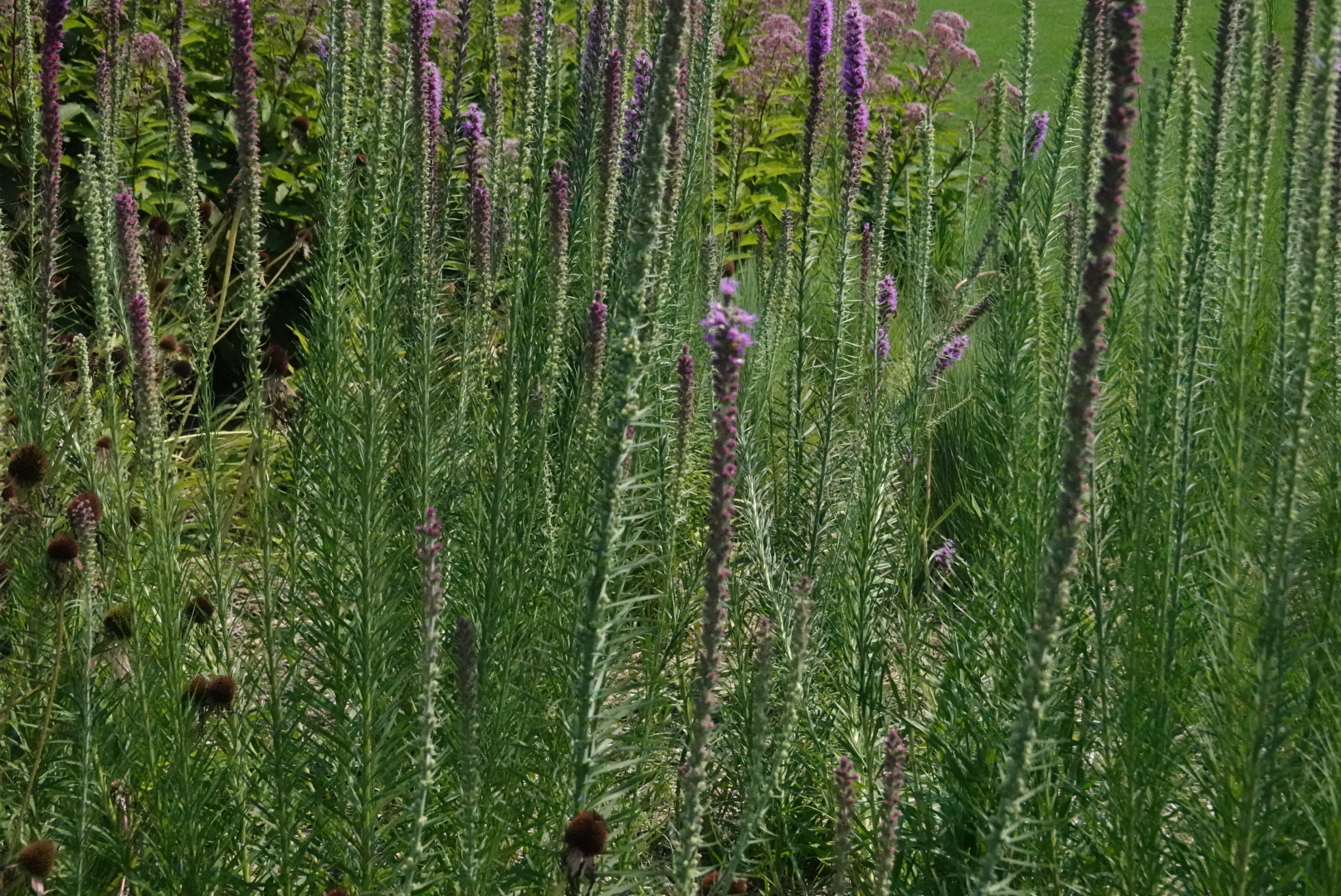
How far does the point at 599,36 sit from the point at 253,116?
0.89m

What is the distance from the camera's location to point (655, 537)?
3.57 meters

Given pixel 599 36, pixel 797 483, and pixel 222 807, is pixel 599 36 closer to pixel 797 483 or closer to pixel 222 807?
pixel 797 483

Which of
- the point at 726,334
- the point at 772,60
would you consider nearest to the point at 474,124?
the point at 726,334

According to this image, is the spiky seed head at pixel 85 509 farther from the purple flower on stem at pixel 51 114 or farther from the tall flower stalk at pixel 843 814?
the tall flower stalk at pixel 843 814

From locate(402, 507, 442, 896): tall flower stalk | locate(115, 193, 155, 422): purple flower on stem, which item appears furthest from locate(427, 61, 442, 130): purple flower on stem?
locate(402, 507, 442, 896): tall flower stalk

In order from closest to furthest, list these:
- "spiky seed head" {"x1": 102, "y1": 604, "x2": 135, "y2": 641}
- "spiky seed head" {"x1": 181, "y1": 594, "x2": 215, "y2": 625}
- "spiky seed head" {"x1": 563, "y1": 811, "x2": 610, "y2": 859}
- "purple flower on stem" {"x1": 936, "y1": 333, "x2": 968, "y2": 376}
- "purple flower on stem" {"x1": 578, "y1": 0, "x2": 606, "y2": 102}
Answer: "spiky seed head" {"x1": 563, "y1": 811, "x2": 610, "y2": 859} → "spiky seed head" {"x1": 102, "y1": 604, "x2": 135, "y2": 641} → "spiky seed head" {"x1": 181, "y1": 594, "x2": 215, "y2": 625} → "purple flower on stem" {"x1": 578, "y1": 0, "x2": 606, "y2": 102} → "purple flower on stem" {"x1": 936, "y1": 333, "x2": 968, "y2": 376}

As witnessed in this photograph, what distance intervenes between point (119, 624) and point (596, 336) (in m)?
1.17

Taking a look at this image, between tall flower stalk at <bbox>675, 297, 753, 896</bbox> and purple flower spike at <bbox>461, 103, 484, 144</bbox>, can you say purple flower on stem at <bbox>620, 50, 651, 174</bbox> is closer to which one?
purple flower spike at <bbox>461, 103, 484, 144</bbox>

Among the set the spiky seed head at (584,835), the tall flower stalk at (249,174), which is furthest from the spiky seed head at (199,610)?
the spiky seed head at (584,835)

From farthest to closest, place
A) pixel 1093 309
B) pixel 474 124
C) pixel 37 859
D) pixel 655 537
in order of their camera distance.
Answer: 1. pixel 474 124
2. pixel 655 537
3. pixel 37 859
4. pixel 1093 309

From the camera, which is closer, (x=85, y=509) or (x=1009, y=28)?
(x=85, y=509)

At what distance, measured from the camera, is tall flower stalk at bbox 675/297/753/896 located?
1.30 meters

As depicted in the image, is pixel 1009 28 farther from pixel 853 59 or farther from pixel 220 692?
pixel 220 692

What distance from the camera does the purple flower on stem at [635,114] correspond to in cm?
310
